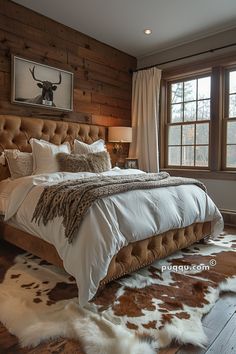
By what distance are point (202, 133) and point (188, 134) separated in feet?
0.87

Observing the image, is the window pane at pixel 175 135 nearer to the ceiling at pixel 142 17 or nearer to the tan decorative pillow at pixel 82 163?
the ceiling at pixel 142 17

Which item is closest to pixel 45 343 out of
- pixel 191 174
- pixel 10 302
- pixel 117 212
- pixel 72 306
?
pixel 72 306

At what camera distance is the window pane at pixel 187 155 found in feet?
15.3

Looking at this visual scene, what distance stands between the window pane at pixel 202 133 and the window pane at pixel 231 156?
0.39 m

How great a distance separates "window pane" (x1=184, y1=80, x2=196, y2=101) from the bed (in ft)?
6.11

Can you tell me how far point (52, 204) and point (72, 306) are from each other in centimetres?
75

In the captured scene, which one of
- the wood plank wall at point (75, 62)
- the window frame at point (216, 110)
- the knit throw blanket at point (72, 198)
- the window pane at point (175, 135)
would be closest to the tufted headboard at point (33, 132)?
the wood plank wall at point (75, 62)

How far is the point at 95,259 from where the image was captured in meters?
1.81

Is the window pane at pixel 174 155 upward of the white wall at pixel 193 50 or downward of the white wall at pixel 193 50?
downward

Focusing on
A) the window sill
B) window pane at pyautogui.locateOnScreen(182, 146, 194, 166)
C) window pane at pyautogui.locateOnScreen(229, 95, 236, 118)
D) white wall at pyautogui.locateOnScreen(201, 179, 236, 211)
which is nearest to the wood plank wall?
window pane at pyautogui.locateOnScreen(182, 146, 194, 166)

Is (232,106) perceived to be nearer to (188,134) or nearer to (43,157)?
(188,134)

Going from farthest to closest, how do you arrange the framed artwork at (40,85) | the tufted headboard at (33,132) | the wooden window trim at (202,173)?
the wooden window trim at (202,173) < the framed artwork at (40,85) < the tufted headboard at (33,132)

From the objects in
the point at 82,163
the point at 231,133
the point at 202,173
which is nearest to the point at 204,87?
the point at 231,133

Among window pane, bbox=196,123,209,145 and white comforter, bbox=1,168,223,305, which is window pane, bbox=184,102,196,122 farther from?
white comforter, bbox=1,168,223,305
